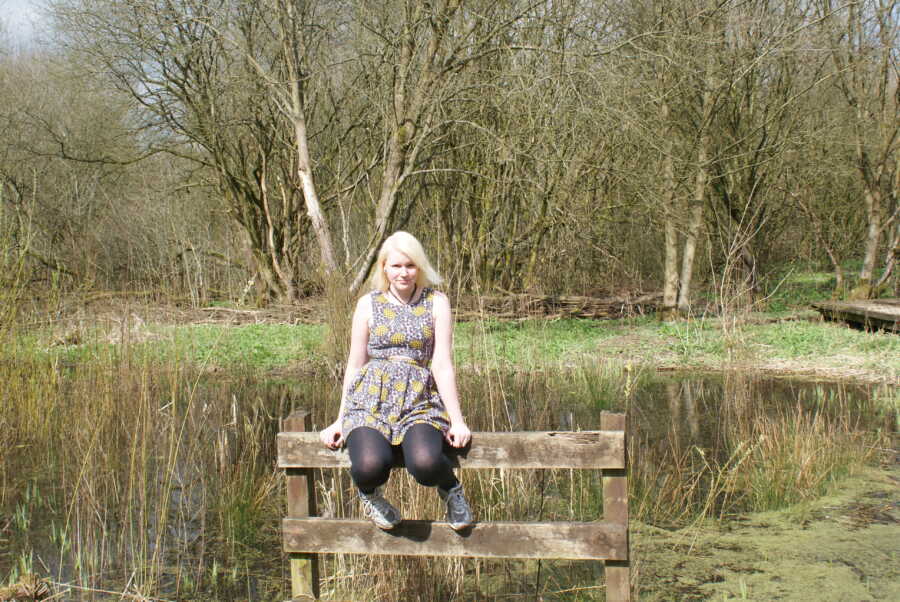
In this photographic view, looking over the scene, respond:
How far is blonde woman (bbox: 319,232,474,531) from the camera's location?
8.95 feet

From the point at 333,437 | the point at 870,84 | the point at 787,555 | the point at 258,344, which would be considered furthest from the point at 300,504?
the point at 870,84

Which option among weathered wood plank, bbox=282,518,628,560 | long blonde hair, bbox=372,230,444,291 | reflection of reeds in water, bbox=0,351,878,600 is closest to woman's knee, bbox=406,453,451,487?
weathered wood plank, bbox=282,518,628,560

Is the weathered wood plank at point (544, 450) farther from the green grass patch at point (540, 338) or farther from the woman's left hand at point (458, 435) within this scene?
the green grass patch at point (540, 338)

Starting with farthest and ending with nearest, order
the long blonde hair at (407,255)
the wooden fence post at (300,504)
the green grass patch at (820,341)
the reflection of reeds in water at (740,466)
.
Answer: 1. the green grass patch at (820,341)
2. the reflection of reeds in water at (740,466)
3. the wooden fence post at (300,504)
4. the long blonde hair at (407,255)

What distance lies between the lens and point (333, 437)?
Result: 2.87 meters

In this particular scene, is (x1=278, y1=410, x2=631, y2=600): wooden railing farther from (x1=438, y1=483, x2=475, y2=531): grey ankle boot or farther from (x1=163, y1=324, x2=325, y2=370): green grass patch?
(x1=163, y1=324, x2=325, y2=370): green grass patch

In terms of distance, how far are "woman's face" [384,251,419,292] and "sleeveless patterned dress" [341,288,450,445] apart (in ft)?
0.27

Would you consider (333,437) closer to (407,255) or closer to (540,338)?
(407,255)

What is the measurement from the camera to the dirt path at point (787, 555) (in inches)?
149

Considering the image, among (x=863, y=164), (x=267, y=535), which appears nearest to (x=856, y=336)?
(x=863, y=164)

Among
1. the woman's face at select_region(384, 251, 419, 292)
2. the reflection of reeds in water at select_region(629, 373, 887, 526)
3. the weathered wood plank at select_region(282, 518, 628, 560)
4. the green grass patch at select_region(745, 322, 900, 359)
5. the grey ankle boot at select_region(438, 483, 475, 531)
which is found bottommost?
the reflection of reeds in water at select_region(629, 373, 887, 526)

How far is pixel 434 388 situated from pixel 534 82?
241 inches

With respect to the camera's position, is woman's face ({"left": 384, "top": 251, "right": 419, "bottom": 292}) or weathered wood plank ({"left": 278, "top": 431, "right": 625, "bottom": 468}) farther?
woman's face ({"left": 384, "top": 251, "right": 419, "bottom": 292})

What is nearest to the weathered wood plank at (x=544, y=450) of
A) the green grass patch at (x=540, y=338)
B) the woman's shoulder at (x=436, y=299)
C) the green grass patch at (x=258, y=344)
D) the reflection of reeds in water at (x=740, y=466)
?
the woman's shoulder at (x=436, y=299)
